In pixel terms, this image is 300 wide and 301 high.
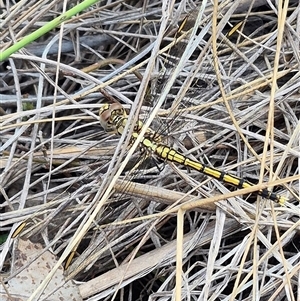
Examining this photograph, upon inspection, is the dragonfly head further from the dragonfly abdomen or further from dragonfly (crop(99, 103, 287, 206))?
the dragonfly abdomen

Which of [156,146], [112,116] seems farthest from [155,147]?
[112,116]

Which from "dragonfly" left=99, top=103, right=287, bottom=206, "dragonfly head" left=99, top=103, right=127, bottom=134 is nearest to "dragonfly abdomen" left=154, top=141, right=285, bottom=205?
"dragonfly" left=99, top=103, right=287, bottom=206

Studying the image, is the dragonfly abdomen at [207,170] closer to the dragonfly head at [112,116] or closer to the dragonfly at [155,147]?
the dragonfly at [155,147]

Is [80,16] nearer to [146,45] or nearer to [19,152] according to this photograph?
[146,45]

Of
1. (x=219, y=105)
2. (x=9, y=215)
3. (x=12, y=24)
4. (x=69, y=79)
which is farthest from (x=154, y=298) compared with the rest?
(x=12, y=24)


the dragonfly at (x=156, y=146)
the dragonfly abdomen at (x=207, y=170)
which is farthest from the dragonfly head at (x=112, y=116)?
the dragonfly abdomen at (x=207, y=170)

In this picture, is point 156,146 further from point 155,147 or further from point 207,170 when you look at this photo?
point 207,170
